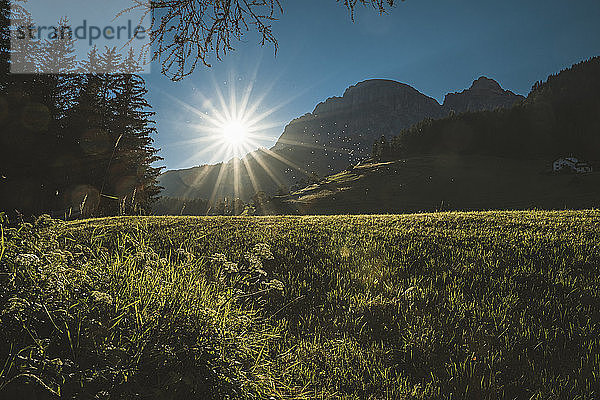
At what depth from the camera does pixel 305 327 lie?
3.30 meters

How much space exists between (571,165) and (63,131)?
91.5m

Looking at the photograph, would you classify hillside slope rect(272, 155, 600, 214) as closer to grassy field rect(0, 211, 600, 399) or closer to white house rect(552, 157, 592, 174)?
white house rect(552, 157, 592, 174)

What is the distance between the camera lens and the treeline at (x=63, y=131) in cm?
1827

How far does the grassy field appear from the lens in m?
1.88

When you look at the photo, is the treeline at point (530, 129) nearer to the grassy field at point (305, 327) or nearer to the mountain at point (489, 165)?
the mountain at point (489, 165)

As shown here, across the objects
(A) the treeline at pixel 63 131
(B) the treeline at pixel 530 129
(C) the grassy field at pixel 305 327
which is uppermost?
(B) the treeline at pixel 530 129

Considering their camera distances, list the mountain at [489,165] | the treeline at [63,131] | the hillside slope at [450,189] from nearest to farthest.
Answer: the treeline at [63,131] < the hillside slope at [450,189] < the mountain at [489,165]

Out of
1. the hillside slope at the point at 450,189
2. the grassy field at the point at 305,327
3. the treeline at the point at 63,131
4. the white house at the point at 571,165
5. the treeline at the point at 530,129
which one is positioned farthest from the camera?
the treeline at the point at 530,129

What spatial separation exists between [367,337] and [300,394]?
1.01 meters

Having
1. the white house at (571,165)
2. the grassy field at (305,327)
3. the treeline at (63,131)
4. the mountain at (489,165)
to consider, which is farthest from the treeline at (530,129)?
the grassy field at (305,327)

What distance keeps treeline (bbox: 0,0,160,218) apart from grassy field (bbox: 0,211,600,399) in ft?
47.9

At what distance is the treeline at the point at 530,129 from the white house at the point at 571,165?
1620 cm

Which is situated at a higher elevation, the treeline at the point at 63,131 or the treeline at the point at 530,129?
the treeline at the point at 530,129

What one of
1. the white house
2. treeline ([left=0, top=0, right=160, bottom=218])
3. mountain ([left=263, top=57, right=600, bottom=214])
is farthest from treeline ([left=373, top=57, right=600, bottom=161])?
treeline ([left=0, top=0, right=160, bottom=218])
